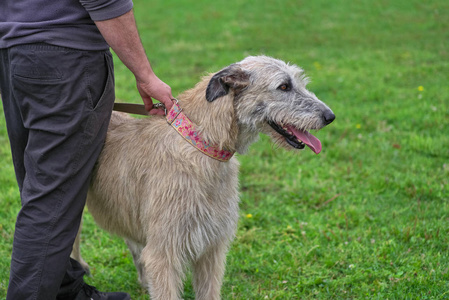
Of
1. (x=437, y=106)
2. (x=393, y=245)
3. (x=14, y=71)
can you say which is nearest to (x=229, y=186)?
(x=14, y=71)

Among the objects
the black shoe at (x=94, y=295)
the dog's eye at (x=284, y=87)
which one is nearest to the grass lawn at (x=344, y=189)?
the black shoe at (x=94, y=295)

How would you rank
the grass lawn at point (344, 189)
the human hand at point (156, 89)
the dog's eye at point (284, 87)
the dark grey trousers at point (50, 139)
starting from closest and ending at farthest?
the dark grey trousers at point (50, 139), the human hand at point (156, 89), the dog's eye at point (284, 87), the grass lawn at point (344, 189)

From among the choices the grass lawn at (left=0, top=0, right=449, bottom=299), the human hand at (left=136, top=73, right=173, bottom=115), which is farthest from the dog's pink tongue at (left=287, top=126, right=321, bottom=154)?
the human hand at (left=136, top=73, right=173, bottom=115)

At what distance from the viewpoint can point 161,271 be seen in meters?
3.70

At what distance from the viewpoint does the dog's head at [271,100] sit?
359cm

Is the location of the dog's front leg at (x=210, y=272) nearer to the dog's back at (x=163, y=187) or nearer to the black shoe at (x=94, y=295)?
the dog's back at (x=163, y=187)

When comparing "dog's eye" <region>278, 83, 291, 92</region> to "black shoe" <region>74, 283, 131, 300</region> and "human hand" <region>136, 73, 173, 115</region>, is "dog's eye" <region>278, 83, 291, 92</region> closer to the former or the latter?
"human hand" <region>136, 73, 173, 115</region>

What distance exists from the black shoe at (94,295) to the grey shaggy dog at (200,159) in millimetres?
607

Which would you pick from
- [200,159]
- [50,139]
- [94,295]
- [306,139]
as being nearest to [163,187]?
[200,159]

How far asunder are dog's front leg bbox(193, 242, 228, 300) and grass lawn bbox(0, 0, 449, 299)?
322mm

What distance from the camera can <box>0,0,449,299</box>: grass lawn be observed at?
4.59 m

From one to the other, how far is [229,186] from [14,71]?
1575mm

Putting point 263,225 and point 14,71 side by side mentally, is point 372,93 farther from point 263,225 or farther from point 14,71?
point 14,71

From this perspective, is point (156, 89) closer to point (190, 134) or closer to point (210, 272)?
point (190, 134)
